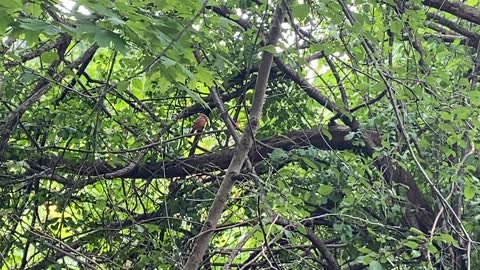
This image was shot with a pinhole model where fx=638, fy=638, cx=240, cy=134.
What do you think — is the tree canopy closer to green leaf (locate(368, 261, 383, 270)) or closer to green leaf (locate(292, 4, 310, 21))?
green leaf (locate(368, 261, 383, 270))

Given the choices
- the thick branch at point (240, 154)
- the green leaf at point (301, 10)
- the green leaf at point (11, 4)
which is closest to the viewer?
the green leaf at point (11, 4)

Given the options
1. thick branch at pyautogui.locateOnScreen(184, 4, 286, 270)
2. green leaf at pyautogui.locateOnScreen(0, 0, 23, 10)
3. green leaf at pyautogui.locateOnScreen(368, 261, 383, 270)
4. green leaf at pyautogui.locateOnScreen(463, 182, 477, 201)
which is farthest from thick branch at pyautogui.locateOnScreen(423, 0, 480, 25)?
green leaf at pyautogui.locateOnScreen(0, 0, 23, 10)

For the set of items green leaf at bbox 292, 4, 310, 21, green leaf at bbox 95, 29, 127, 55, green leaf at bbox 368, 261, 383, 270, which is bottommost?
green leaf at bbox 368, 261, 383, 270

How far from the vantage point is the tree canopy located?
1.99m

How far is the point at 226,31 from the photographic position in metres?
1.85

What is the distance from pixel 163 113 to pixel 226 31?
0.84 meters

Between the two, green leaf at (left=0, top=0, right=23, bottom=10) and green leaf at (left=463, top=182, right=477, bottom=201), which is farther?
green leaf at (left=463, top=182, right=477, bottom=201)

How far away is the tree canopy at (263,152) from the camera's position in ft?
6.54

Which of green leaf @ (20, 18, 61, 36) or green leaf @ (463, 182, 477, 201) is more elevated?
green leaf @ (20, 18, 61, 36)

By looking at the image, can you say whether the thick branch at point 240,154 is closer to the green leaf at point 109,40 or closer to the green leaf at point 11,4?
the green leaf at point 109,40

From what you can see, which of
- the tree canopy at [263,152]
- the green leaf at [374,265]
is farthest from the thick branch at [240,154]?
the green leaf at [374,265]

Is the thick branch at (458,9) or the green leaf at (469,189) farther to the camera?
the thick branch at (458,9)

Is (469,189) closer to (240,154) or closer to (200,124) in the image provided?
(240,154)

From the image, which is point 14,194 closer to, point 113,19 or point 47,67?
point 47,67
